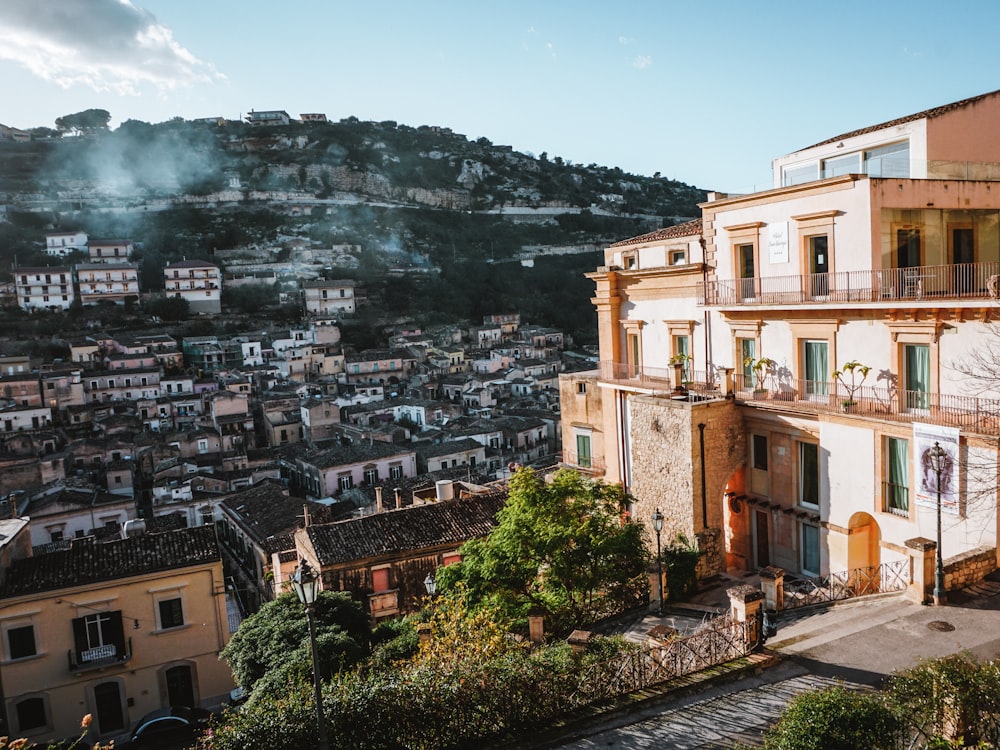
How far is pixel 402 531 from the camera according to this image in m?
22.6

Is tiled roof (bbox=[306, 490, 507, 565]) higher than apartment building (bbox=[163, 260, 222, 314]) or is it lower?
lower

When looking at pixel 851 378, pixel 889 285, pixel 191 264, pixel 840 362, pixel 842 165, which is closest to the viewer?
pixel 889 285

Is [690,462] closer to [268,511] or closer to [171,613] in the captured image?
[171,613]

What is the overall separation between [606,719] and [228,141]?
518 ft

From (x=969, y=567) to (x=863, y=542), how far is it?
3.69 m

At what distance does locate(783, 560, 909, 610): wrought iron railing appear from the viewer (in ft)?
46.8

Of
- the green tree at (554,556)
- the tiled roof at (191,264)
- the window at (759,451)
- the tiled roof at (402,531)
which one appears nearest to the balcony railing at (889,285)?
the window at (759,451)

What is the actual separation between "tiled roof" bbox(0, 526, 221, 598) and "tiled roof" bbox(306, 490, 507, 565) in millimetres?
3188

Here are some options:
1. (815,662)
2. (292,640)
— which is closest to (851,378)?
(815,662)

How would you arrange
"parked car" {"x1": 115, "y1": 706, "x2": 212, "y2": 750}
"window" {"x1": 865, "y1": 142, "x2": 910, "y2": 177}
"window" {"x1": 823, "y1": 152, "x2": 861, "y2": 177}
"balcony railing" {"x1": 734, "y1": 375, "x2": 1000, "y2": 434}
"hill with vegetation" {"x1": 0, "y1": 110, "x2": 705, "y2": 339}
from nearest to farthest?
1. "balcony railing" {"x1": 734, "y1": 375, "x2": 1000, "y2": 434}
2. "window" {"x1": 865, "y1": 142, "x2": 910, "y2": 177}
3. "window" {"x1": 823, "y1": 152, "x2": 861, "y2": 177}
4. "parked car" {"x1": 115, "y1": 706, "x2": 212, "y2": 750}
5. "hill with vegetation" {"x1": 0, "y1": 110, "x2": 705, "y2": 339}

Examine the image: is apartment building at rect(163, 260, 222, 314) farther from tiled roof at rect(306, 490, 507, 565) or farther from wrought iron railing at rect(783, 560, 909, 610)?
wrought iron railing at rect(783, 560, 909, 610)

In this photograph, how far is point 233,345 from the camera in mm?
81562

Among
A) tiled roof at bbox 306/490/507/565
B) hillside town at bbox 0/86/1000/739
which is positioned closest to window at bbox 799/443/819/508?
hillside town at bbox 0/86/1000/739

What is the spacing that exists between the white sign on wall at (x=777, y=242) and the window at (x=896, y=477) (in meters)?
5.01
